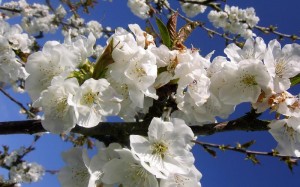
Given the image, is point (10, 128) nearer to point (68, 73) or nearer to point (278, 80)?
point (68, 73)

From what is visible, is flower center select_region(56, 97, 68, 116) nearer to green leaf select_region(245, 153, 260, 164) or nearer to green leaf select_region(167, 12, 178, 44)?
green leaf select_region(167, 12, 178, 44)

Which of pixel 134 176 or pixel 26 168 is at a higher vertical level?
pixel 134 176

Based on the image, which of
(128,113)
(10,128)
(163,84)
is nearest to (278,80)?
(163,84)

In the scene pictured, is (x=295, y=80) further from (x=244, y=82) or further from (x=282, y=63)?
(x=244, y=82)

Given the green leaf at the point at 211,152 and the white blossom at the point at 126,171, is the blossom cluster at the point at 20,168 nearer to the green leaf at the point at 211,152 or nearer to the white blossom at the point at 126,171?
the green leaf at the point at 211,152

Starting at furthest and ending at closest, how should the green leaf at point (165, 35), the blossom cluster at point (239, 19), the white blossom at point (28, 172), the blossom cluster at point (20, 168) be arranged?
1. the blossom cluster at point (239, 19)
2. the white blossom at point (28, 172)
3. the blossom cluster at point (20, 168)
4. the green leaf at point (165, 35)

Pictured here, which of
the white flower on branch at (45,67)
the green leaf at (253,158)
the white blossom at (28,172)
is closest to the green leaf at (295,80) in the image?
the green leaf at (253,158)

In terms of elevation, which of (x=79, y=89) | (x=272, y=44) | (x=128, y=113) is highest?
(x=272, y=44)
